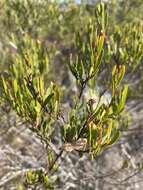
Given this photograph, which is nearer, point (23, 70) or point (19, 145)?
point (23, 70)

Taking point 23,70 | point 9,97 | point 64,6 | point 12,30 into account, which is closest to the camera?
point 9,97

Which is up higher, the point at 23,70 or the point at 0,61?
the point at 0,61

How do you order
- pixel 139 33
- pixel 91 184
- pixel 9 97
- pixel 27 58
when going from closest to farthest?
1. pixel 9 97
2. pixel 27 58
3. pixel 139 33
4. pixel 91 184

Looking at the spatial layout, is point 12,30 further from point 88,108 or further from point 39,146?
point 88,108

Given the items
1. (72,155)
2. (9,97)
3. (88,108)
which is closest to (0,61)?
(72,155)

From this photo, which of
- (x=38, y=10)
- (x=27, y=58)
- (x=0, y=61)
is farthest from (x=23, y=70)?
(x=0, y=61)

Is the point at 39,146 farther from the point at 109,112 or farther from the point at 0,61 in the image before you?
the point at 109,112

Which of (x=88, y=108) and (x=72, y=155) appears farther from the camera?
(x=72, y=155)

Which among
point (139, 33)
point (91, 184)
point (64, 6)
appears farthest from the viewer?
point (64, 6)

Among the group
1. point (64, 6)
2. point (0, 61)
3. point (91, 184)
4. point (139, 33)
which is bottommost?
point (91, 184)
